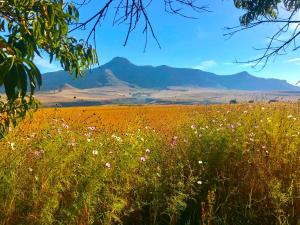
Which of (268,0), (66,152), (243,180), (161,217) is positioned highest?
(268,0)

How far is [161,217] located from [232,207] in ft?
2.77

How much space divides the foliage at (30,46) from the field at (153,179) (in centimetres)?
83

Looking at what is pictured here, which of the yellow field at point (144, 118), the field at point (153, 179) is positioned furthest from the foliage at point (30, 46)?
the yellow field at point (144, 118)

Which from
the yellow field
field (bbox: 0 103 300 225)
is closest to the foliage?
field (bbox: 0 103 300 225)

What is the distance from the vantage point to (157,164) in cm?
533

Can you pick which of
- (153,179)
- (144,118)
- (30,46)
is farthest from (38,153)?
(144,118)

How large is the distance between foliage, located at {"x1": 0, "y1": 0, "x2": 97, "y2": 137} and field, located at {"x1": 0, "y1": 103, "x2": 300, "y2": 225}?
833mm

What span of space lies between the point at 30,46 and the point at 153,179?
2670 millimetres

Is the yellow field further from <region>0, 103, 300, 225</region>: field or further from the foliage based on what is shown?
the foliage

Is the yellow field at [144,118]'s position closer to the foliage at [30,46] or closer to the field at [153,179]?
the field at [153,179]

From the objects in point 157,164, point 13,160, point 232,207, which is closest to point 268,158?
point 232,207

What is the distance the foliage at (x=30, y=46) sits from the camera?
1808mm

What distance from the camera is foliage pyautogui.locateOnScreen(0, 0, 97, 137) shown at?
1.81m

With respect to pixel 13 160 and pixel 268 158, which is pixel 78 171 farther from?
pixel 268 158
